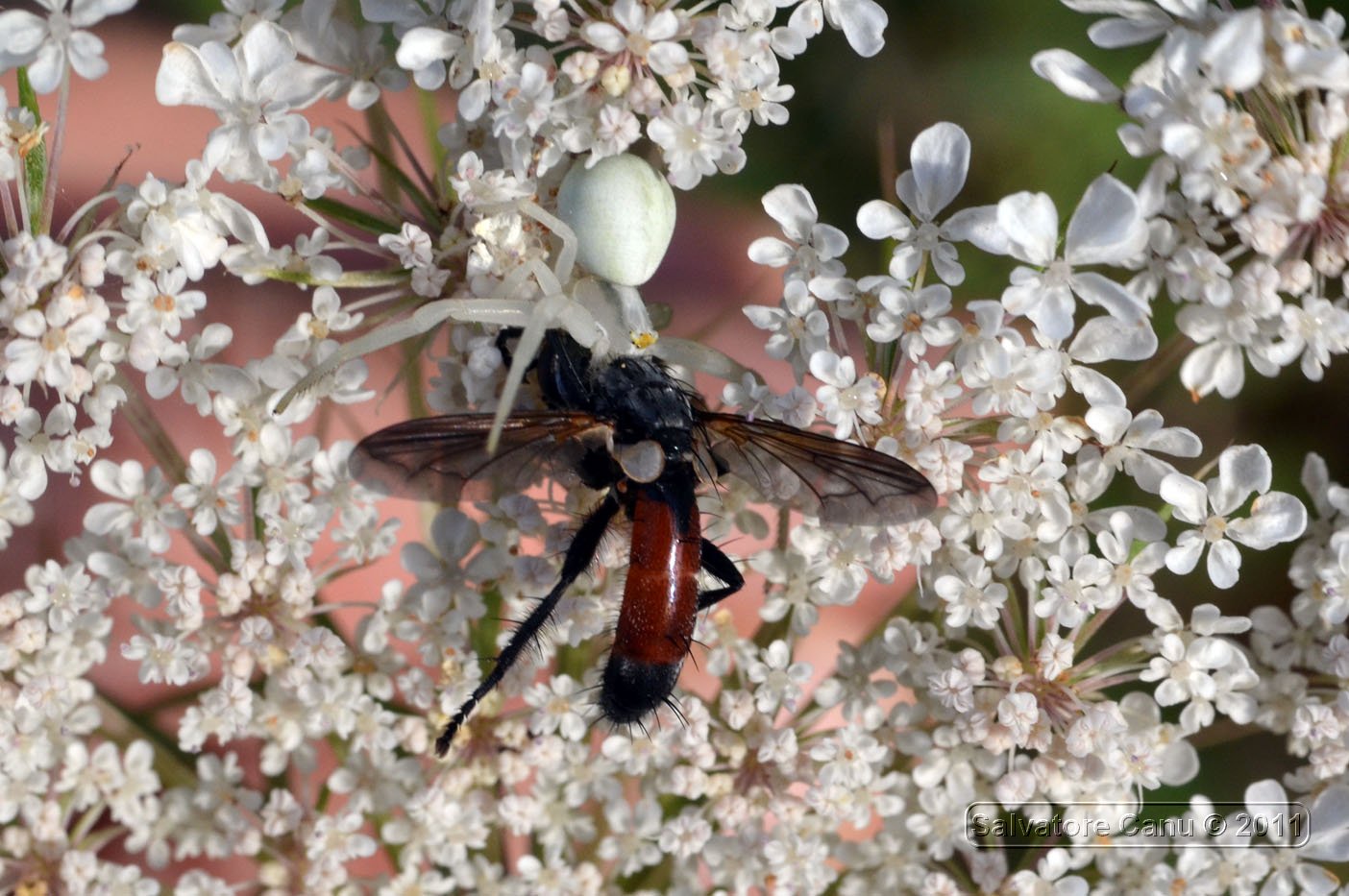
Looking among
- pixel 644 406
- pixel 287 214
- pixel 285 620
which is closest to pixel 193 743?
pixel 285 620

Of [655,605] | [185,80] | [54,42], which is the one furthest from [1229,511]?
[54,42]

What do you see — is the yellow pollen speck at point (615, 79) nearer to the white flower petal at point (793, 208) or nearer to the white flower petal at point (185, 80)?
the white flower petal at point (793, 208)

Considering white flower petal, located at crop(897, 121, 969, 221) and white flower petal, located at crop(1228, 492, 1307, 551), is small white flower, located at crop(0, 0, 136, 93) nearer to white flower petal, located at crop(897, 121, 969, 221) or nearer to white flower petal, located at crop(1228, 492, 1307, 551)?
white flower petal, located at crop(897, 121, 969, 221)

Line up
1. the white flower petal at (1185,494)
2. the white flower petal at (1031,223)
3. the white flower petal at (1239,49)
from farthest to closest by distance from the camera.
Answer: the white flower petal at (1185,494) < the white flower petal at (1031,223) < the white flower petal at (1239,49)

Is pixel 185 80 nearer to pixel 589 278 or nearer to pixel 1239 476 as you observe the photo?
pixel 589 278

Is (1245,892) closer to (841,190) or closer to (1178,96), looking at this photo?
(1178,96)

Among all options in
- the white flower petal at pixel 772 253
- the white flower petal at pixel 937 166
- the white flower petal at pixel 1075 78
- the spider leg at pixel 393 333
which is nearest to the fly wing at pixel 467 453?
the spider leg at pixel 393 333
